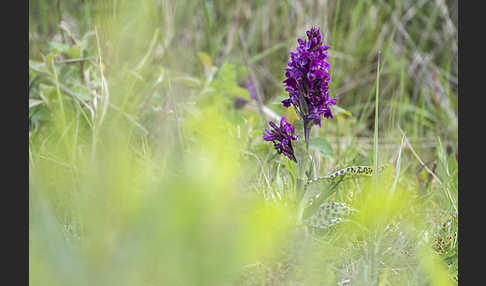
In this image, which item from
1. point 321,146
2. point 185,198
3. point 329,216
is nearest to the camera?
point 185,198

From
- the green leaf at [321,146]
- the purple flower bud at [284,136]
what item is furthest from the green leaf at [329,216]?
the green leaf at [321,146]

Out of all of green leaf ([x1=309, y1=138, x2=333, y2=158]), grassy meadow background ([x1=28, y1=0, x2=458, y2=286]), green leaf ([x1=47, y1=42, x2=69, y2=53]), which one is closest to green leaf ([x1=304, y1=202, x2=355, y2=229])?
grassy meadow background ([x1=28, y1=0, x2=458, y2=286])

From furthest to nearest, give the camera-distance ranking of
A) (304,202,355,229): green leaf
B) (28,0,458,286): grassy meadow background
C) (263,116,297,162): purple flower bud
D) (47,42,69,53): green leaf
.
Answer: (47,42,69,53): green leaf < (263,116,297,162): purple flower bud < (304,202,355,229): green leaf < (28,0,458,286): grassy meadow background

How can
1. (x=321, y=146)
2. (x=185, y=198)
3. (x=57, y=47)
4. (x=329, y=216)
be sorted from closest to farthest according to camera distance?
1. (x=185, y=198)
2. (x=329, y=216)
3. (x=321, y=146)
4. (x=57, y=47)

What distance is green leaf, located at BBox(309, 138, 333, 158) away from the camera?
1.33 meters

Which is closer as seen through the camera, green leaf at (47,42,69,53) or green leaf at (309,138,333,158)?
green leaf at (309,138,333,158)

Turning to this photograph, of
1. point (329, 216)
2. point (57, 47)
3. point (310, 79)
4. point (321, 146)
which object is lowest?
point (329, 216)

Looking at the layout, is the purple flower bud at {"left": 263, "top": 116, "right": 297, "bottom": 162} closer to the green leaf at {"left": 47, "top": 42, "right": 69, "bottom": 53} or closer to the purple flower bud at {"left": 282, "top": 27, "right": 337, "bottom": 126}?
the purple flower bud at {"left": 282, "top": 27, "right": 337, "bottom": 126}

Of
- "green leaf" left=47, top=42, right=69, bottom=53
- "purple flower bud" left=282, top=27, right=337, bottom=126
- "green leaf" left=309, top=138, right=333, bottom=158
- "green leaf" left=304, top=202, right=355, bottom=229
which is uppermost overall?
"green leaf" left=47, top=42, right=69, bottom=53

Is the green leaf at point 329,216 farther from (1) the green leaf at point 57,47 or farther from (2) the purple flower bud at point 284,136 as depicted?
(1) the green leaf at point 57,47

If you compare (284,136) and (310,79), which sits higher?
(310,79)

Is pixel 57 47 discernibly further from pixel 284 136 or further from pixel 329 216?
pixel 329 216

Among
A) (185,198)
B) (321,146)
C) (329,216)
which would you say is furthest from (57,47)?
(185,198)

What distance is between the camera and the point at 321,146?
4.40ft
